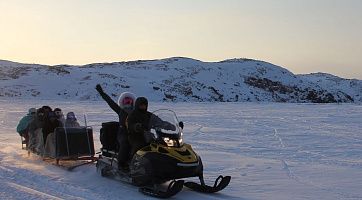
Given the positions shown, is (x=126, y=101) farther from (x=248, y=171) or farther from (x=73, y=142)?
(x=248, y=171)

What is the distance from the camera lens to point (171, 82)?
67500 millimetres

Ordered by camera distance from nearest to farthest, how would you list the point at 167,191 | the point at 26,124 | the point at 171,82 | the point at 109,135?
the point at 167,191 → the point at 109,135 → the point at 26,124 → the point at 171,82

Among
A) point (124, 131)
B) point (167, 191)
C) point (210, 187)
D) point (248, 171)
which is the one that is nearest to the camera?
point (167, 191)

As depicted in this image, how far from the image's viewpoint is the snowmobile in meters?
7.11

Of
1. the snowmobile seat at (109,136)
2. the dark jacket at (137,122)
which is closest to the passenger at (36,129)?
the snowmobile seat at (109,136)

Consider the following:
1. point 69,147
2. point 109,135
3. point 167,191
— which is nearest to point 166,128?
point 167,191

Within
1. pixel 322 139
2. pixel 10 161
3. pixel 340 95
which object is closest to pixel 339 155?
pixel 322 139

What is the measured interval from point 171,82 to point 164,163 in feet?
198

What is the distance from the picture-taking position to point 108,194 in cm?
716

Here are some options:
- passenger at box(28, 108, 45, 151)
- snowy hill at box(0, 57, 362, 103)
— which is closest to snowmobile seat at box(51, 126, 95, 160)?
passenger at box(28, 108, 45, 151)

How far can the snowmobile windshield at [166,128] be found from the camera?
7.39 m

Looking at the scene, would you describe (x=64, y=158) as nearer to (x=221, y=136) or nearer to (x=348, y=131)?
(x=221, y=136)

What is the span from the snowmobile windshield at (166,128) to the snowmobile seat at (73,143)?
8.79 ft

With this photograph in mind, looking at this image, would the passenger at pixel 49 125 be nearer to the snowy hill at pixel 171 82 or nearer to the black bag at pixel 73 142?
the black bag at pixel 73 142
